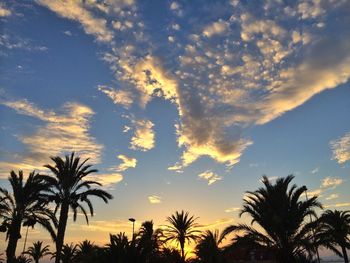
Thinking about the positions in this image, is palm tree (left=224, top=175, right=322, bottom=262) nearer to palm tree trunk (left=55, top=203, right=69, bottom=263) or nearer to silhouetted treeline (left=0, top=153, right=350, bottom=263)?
silhouetted treeline (left=0, top=153, right=350, bottom=263)

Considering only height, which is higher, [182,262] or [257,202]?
[257,202]

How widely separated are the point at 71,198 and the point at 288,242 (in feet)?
54.0

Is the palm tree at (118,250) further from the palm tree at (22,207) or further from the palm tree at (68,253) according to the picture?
the palm tree at (68,253)

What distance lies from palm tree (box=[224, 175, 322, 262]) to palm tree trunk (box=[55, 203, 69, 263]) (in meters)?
12.9

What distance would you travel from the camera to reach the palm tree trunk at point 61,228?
87.7ft

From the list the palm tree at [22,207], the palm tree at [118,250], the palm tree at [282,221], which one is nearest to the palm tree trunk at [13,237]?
the palm tree at [22,207]

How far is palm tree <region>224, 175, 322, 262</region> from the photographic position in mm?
21375

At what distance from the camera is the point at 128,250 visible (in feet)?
68.5

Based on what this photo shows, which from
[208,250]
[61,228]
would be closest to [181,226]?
[208,250]

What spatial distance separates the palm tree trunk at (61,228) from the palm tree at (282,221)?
12883mm

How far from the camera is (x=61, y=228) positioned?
27.0m

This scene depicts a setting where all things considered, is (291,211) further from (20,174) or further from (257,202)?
(20,174)

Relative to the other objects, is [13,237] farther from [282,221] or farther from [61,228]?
[282,221]

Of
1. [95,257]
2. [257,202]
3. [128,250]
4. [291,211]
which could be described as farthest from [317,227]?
[95,257]
